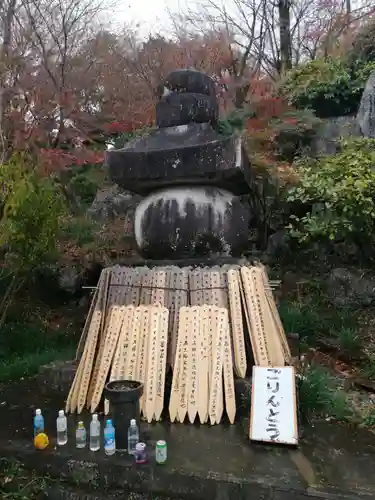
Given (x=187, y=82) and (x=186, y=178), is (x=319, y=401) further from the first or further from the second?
(x=187, y=82)

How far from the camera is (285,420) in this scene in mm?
3201

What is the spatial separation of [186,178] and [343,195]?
2356 mm

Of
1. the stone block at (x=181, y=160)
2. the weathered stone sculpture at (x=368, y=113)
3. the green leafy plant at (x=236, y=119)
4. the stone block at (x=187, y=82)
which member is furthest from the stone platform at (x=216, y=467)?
the green leafy plant at (x=236, y=119)

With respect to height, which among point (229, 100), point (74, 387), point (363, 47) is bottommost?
point (74, 387)

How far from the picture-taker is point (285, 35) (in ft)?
45.2

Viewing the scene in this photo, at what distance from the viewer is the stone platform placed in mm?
2600

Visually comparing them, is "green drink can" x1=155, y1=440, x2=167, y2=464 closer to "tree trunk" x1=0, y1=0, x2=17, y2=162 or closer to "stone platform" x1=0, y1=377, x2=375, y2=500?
"stone platform" x1=0, y1=377, x2=375, y2=500

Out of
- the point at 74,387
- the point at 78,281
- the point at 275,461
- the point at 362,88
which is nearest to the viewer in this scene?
the point at 275,461

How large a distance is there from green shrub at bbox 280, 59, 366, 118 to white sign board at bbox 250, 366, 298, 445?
8935mm

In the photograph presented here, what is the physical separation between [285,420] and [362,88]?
30.9ft

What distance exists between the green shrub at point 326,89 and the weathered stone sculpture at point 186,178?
6826mm

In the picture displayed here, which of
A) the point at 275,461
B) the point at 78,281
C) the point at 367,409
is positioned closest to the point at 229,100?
the point at 78,281

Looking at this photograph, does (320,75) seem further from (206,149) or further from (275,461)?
(275,461)

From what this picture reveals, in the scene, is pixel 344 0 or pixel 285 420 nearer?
pixel 285 420
